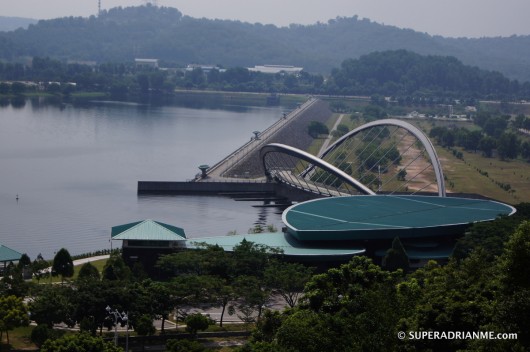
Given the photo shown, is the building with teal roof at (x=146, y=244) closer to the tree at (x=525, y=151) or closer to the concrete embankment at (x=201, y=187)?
the concrete embankment at (x=201, y=187)

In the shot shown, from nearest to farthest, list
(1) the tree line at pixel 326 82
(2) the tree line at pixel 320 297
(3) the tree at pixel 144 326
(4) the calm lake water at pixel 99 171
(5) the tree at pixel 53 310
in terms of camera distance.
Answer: (2) the tree line at pixel 320 297
(3) the tree at pixel 144 326
(5) the tree at pixel 53 310
(4) the calm lake water at pixel 99 171
(1) the tree line at pixel 326 82

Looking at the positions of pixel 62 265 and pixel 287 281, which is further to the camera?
pixel 62 265

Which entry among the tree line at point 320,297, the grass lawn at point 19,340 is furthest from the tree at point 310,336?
the grass lawn at point 19,340

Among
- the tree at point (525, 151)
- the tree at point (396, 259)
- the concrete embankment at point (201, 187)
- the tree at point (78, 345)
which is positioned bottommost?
the concrete embankment at point (201, 187)

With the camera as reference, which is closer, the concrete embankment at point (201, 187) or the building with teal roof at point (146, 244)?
the building with teal roof at point (146, 244)

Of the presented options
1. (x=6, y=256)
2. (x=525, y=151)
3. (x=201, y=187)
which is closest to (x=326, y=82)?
(x=525, y=151)

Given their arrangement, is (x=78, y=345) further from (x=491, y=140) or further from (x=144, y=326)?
(x=491, y=140)

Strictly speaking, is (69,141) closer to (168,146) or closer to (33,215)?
(168,146)

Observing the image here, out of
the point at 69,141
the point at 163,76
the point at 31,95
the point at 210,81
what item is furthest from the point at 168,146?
the point at 210,81
